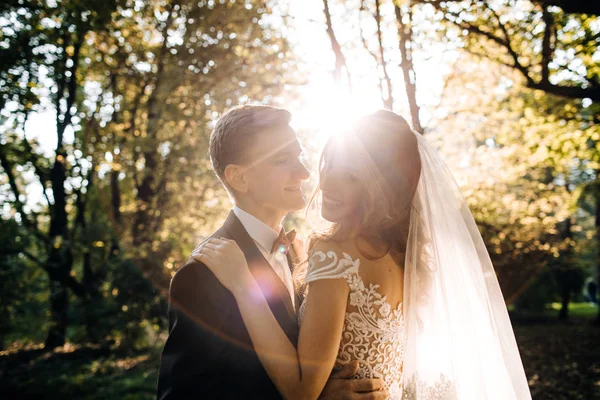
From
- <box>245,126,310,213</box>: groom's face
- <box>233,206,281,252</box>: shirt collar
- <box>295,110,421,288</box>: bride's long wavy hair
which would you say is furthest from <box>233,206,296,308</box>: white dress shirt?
<box>295,110,421,288</box>: bride's long wavy hair

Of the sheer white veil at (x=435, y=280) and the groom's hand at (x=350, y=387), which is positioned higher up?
the sheer white veil at (x=435, y=280)

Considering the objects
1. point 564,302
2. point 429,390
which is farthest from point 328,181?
point 564,302

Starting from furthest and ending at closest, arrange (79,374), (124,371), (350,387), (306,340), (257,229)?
(124,371)
(79,374)
(257,229)
(350,387)
(306,340)

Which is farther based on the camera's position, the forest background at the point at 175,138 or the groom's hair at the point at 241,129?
the forest background at the point at 175,138

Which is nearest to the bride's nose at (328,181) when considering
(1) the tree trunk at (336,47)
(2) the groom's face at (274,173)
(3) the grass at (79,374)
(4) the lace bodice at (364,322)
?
(2) the groom's face at (274,173)

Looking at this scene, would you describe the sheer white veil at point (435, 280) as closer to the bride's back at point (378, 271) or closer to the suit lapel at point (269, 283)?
the bride's back at point (378, 271)

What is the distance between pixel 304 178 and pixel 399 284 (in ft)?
2.63

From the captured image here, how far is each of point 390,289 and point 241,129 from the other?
46.7 inches

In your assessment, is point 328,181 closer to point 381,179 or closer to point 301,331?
point 381,179

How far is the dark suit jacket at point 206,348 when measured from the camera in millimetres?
2057

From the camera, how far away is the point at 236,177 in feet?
8.61

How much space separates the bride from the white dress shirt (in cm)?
27

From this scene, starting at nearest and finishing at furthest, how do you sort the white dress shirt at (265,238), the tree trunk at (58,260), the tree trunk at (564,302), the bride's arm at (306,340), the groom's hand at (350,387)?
the bride's arm at (306,340) < the groom's hand at (350,387) < the white dress shirt at (265,238) < the tree trunk at (58,260) < the tree trunk at (564,302)

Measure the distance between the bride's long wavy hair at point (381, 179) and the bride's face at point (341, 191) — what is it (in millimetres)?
22
